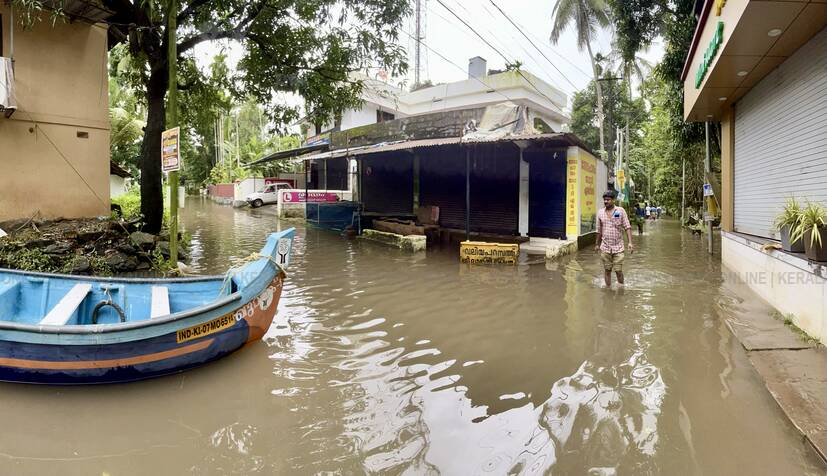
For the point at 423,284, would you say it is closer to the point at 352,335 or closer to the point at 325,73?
the point at 352,335

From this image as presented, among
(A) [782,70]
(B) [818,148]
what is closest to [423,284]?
(B) [818,148]

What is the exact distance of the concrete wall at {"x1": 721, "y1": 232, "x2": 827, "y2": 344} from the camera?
4.63 metres

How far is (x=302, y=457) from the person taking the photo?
293 cm

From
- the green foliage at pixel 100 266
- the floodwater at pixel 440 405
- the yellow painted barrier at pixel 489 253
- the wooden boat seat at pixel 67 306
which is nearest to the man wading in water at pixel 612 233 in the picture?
the floodwater at pixel 440 405

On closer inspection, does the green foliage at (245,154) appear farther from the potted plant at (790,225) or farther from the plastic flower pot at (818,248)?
the plastic flower pot at (818,248)

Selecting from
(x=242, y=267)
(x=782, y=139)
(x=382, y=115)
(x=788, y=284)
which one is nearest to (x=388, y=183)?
(x=382, y=115)

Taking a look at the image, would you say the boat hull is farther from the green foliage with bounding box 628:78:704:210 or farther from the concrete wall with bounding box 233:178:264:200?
the concrete wall with bounding box 233:178:264:200

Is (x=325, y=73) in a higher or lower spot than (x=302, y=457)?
higher

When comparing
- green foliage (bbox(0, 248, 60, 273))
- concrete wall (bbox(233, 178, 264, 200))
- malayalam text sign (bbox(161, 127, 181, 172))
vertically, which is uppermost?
concrete wall (bbox(233, 178, 264, 200))

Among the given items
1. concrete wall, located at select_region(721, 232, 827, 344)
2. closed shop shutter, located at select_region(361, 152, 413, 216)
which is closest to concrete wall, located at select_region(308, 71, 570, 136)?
closed shop shutter, located at select_region(361, 152, 413, 216)

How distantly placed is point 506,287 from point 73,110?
9.81 m

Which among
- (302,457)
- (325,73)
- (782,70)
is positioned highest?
(325,73)

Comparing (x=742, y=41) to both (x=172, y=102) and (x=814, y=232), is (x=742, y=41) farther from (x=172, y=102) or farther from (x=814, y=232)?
(x=172, y=102)

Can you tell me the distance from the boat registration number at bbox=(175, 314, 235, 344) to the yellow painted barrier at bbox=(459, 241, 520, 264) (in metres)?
7.20
